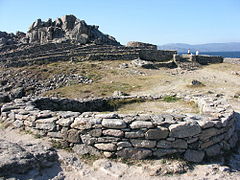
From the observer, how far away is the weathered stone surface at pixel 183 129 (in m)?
7.49

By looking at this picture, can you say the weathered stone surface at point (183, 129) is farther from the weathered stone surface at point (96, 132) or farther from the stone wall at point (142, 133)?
the weathered stone surface at point (96, 132)

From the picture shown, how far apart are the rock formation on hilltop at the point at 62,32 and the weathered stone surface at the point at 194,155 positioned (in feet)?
133

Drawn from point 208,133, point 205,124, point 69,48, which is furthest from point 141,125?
point 69,48

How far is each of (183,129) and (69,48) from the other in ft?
120

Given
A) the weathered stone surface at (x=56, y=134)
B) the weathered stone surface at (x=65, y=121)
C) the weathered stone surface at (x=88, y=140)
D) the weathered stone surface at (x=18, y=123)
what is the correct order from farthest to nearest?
the weathered stone surface at (x=18, y=123)
the weathered stone surface at (x=56, y=134)
the weathered stone surface at (x=65, y=121)
the weathered stone surface at (x=88, y=140)

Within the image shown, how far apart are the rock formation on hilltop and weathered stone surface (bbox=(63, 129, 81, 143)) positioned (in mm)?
39083

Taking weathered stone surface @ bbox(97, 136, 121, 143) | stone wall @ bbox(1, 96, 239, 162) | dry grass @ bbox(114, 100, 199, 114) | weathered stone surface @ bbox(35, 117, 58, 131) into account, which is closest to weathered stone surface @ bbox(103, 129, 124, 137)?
stone wall @ bbox(1, 96, 239, 162)

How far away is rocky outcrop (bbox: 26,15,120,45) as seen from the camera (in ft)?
156

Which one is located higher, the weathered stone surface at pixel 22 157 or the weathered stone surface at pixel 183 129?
the weathered stone surface at pixel 183 129

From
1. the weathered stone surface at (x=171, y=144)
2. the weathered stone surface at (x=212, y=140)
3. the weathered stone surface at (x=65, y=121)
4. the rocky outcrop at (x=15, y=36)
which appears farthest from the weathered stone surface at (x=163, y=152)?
the rocky outcrop at (x=15, y=36)

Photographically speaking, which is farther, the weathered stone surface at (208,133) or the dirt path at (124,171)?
the weathered stone surface at (208,133)

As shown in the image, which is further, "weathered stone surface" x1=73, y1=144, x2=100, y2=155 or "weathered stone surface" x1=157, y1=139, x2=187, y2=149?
"weathered stone surface" x1=73, y1=144, x2=100, y2=155

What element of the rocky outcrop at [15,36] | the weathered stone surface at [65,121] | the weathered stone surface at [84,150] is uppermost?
the rocky outcrop at [15,36]

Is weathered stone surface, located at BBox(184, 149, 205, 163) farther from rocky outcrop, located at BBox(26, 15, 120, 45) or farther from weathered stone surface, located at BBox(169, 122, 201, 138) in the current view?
rocky outcrop, located at BBox(26, 15, 120, 45)
